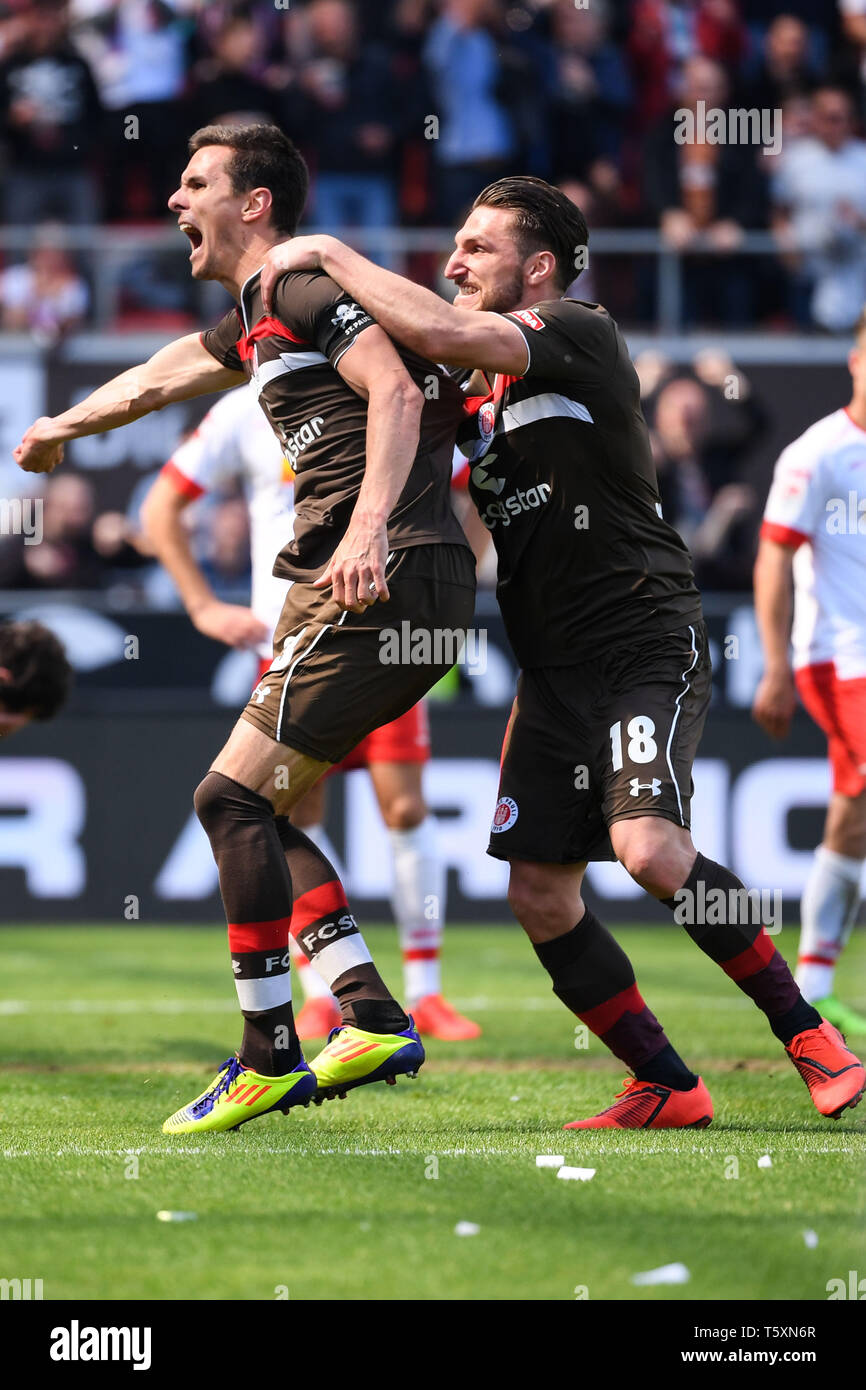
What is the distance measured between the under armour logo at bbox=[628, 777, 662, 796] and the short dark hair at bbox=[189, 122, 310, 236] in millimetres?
1594

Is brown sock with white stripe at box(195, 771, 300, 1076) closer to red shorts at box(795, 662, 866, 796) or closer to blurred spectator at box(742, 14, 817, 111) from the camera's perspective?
red shorts at box(795, 662, 866, 796)

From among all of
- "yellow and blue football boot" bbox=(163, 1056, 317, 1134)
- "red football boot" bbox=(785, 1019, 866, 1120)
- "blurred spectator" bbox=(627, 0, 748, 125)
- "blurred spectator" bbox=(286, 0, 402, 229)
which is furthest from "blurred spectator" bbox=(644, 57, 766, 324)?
"yellow and blue football boot" bbox=(163, 1056, 317, 1134)

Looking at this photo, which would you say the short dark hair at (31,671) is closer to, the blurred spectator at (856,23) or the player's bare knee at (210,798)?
the player's bare knee at (210,798)

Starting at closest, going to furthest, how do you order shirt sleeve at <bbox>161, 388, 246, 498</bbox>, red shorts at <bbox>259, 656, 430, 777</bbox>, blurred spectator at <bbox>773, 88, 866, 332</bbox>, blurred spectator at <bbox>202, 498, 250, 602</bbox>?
red shorts at <bbox>259, 656, 430, 777</bbox>
shirt sleeve at <bbox>161, 388, 246, 498</bbox>
blurred spectator at <bbox>202, 498, 250, 602</bbox>
blurred spectator at <bbox>773, 88, 866, 332</bbox>

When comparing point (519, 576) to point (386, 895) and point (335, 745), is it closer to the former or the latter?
point (335, 745)

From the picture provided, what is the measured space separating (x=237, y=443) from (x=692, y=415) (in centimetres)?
555

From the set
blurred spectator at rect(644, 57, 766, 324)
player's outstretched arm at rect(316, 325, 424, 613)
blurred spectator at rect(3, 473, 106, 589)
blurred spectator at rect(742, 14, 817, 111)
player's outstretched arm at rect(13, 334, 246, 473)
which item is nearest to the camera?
player's outstretched arm at rect(316, 325, 424, 613)

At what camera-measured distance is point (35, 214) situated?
510 inches

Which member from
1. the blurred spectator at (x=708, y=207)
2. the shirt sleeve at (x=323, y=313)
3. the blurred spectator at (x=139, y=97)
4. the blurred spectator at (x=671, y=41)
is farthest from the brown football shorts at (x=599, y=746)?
the blurred spectator at (x=671, y=41)

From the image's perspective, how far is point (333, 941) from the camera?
14.6ft

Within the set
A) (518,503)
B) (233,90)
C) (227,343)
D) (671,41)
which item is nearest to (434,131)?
(233,90)

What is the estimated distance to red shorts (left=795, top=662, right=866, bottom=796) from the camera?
5.95 meters

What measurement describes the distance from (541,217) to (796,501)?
2033mm

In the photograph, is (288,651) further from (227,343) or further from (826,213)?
(826,213)
